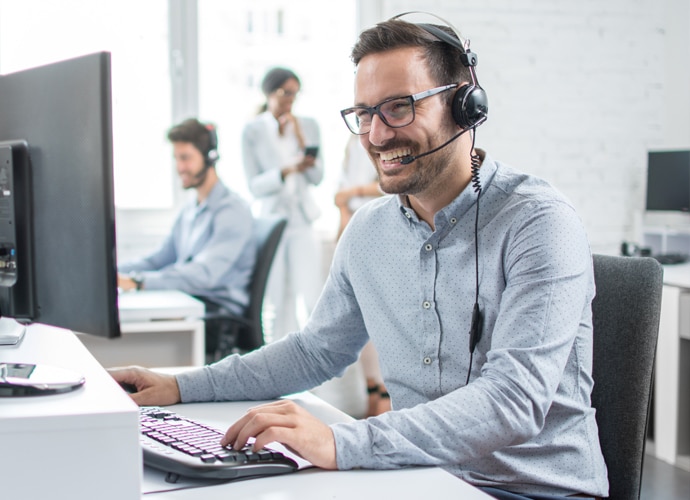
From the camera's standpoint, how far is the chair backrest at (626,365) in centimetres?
125

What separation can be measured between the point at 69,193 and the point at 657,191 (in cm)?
374

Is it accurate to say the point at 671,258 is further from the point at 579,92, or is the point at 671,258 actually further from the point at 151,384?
the point at 151,384

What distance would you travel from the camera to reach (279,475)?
97 cm

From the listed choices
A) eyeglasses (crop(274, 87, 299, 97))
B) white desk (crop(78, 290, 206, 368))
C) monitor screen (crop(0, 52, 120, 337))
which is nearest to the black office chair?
white desk (crop(78, 290, 206, 368))

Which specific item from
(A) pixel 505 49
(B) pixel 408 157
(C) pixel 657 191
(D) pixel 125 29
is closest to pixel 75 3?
(D) pixel 125 29

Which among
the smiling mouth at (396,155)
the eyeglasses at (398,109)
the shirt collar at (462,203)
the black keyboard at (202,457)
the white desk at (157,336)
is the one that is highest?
the eyeglasses at (398,109)

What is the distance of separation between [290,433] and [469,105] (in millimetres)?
645

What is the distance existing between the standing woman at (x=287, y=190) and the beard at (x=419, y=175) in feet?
9.29

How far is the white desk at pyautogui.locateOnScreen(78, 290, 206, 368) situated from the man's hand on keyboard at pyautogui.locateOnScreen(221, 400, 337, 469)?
1612mm

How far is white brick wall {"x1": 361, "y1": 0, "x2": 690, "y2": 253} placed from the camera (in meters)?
4.91

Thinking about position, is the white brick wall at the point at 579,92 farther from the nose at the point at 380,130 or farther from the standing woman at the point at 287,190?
the nose at the point at 380,130

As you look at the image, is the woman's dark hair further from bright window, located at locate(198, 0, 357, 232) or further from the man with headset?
the man with headset

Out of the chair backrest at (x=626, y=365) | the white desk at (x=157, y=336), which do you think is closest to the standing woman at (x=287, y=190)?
the white desk at (x=157, y=336)

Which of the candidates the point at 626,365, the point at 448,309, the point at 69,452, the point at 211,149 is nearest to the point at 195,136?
the point at 211,149
